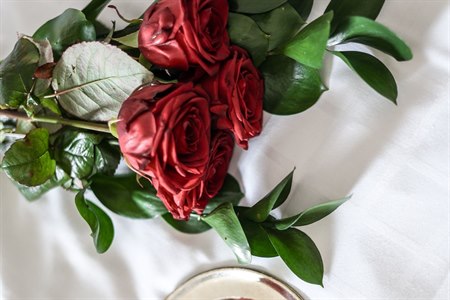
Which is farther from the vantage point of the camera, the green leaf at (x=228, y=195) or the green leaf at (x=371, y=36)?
the green leaf at (x=228, y=195)

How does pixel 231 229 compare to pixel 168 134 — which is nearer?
pixel 168 134

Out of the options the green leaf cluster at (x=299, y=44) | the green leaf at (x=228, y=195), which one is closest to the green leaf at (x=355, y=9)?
the green leaf cluster at (x=299, y=44)

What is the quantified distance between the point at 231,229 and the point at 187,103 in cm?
14

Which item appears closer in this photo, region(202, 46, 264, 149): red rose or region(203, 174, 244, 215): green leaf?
region(202, 46, 264, 149): red rose

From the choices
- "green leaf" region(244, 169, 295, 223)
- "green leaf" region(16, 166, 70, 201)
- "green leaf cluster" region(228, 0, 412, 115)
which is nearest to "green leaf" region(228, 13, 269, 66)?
"green leaf cluster" region(228, 0, 412, 115)

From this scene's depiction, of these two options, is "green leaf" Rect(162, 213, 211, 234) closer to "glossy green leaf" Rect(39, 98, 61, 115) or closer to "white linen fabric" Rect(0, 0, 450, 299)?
"white linen fabric" Rect(0, 0, 450, 299)

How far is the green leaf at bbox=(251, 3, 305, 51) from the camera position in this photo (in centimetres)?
53

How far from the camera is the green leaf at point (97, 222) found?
1.98 feet

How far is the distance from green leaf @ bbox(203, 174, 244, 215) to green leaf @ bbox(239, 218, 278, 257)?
0.15ft

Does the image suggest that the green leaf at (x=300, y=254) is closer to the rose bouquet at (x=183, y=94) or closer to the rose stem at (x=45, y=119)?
the rose bouquet at (x=183, y=94)

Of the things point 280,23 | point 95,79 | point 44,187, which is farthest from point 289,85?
point 44,187

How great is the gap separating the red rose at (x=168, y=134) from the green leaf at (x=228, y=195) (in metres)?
0.14

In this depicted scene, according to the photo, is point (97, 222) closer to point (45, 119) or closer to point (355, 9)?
point (45, 119)

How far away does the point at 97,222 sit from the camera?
61 cm
